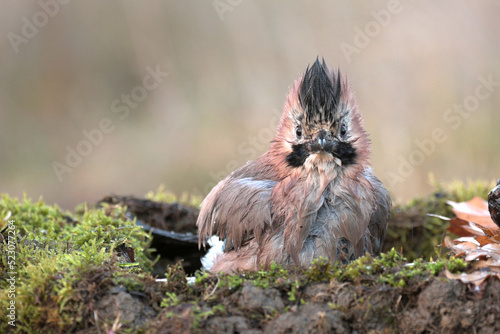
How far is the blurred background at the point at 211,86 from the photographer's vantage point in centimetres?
876

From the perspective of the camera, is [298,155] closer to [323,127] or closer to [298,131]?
[298,131]

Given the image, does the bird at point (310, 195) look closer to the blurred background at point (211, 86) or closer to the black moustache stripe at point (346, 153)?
the black moustache stripe at point (346, 153)

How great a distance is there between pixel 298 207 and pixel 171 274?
104 centimetres

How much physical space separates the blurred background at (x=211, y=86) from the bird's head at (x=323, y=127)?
480 centimetres

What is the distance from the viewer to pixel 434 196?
6.46 meters

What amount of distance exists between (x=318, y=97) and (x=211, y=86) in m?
6.01

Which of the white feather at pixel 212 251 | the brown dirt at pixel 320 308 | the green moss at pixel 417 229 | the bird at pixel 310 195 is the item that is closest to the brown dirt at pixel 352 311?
the brown dirt at pixel 320 308

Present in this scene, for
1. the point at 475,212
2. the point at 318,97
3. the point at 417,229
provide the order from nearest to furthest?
the point at 318,97, the point at 475,212, the point at 417,229

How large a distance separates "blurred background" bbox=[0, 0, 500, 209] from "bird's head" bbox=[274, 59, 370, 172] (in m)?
4.80

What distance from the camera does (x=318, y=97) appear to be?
3.91m

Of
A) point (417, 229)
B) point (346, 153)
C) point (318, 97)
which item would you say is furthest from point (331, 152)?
Answer: point (417, 229)

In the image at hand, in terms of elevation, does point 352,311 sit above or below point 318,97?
below

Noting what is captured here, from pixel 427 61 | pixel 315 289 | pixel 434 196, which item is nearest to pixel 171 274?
pixel 315 289

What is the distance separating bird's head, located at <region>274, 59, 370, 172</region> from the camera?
3.89 meters
